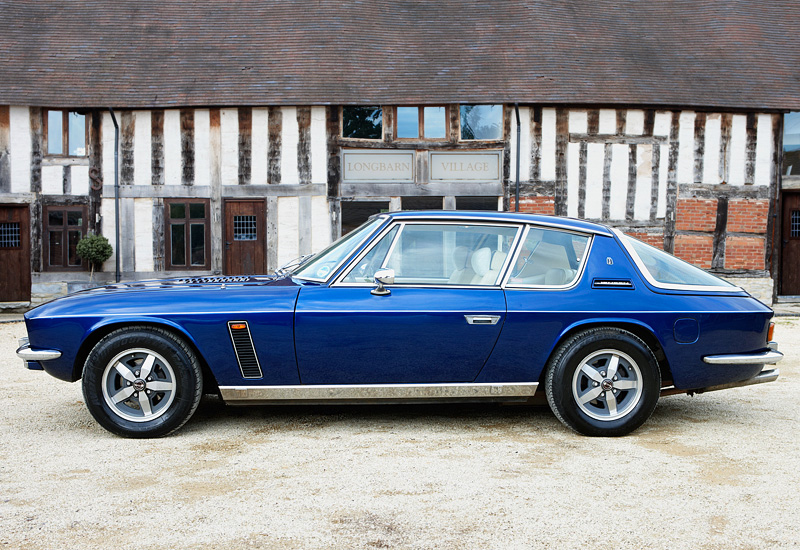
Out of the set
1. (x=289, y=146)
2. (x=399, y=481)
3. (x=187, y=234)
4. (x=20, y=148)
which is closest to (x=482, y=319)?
(x=399, y=481)

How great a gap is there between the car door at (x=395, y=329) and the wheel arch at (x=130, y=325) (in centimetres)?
61

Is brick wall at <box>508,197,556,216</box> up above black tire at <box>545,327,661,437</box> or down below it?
above

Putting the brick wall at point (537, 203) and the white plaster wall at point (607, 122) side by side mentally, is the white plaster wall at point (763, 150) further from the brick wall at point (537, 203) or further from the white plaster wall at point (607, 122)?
the brick wall at point (537, 203)

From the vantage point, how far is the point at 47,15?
16.0 meters

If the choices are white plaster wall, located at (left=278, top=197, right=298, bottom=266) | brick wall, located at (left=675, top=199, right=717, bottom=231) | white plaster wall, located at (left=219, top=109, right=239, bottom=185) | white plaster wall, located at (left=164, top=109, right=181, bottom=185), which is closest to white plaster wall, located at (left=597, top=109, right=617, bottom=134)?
brick wall, located at (left=675, top=199, right=717, bottom=231)

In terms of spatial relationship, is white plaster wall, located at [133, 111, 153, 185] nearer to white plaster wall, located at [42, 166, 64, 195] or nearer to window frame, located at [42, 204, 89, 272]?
window frame, located at [42, 204, 89, 272]

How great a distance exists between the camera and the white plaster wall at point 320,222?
14367 mm

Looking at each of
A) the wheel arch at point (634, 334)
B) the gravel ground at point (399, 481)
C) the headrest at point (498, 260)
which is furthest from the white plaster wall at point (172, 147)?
the wheel arch at point (634, 334)

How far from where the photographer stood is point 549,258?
4.46 meters

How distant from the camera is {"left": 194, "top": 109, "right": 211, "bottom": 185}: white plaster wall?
14.1m

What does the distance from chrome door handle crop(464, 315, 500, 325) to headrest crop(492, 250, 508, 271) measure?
0.35 metres

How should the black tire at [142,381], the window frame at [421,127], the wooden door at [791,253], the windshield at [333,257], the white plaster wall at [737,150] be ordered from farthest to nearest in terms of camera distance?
the wooden door at [791,253], the white plaster wall at [737,150], the window frame at [421,127], the windshield at [333,257], the black tire at [142,381]

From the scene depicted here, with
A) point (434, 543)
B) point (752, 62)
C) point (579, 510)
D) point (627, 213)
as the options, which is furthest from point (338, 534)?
point (752, 62)

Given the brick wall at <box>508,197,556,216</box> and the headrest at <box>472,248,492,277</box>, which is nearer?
the headrest at <box>472,248,492,277</box>
